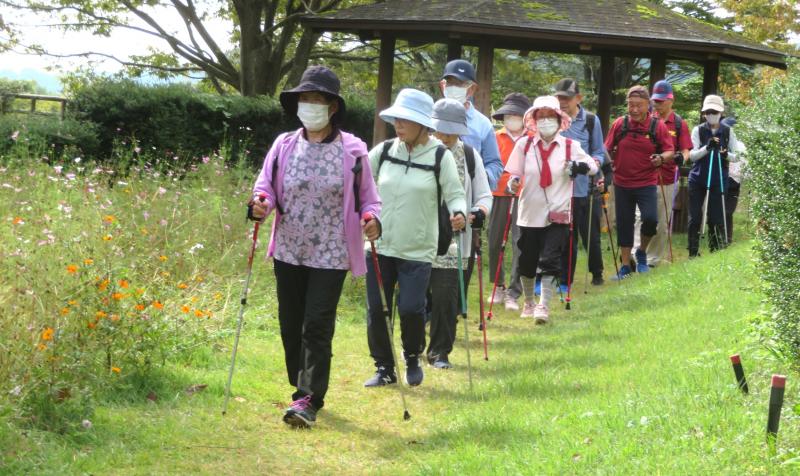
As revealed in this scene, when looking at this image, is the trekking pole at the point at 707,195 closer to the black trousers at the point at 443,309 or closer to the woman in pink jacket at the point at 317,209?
the black trousers at the point at 443,309

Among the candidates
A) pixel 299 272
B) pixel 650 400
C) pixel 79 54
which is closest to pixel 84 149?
pixel 299 272

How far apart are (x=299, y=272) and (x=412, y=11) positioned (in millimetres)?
10441

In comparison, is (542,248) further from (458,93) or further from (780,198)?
(780,198)

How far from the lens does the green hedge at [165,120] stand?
51.4ft

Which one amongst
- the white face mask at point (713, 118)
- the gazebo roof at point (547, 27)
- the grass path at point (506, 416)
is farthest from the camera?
the gazebo roof at point (547, 27)

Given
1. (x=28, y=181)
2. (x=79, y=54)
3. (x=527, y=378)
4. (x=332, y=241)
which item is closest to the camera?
(x=332, y=241)

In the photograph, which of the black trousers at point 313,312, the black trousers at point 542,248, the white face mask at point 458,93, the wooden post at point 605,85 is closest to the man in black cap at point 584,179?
the black trousers at point 542,248

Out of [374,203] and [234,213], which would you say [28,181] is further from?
[374,203]

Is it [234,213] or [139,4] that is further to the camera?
[139,4]

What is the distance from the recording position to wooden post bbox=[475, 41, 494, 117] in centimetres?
1631

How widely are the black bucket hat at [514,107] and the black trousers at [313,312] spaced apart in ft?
16.5

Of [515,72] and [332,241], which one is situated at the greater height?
[515,72]

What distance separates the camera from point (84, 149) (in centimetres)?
1499

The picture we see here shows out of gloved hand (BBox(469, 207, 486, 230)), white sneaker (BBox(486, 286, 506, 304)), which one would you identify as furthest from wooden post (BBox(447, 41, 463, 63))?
gloved hand (BBox(469, 207, 486, 230))
